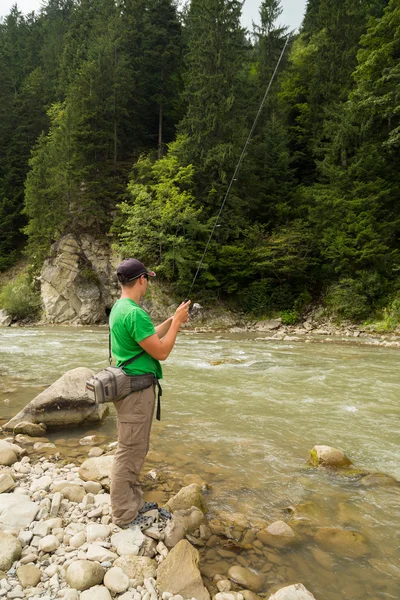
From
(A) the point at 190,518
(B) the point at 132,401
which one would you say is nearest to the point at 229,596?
(A) the point at 190,518

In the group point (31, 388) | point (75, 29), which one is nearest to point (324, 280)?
point (31, 388)

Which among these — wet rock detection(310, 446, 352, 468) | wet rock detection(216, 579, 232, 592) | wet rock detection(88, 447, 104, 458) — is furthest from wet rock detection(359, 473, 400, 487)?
wet rock detection(88, 447, 104, 458)

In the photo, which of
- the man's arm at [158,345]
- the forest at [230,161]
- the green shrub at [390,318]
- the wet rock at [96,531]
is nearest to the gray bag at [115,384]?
the man's arm at [158,345]

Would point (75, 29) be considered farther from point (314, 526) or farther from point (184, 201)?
point (314, 526)

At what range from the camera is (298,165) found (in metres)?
29.5

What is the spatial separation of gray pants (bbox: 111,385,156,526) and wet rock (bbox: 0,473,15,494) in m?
1.10

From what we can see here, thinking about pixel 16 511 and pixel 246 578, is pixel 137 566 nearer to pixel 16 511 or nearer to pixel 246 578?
pixel 246 578

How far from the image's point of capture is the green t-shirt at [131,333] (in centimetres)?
257

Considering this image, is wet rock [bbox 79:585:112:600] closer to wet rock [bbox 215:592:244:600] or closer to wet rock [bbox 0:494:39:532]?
wet rock [bbox 215:592:244:600]

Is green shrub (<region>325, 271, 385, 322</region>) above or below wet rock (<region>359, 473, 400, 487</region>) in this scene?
above

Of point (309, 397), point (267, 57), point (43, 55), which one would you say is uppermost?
point (43, 55)

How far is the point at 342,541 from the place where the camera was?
2.79 m

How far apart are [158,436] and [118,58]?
104ft

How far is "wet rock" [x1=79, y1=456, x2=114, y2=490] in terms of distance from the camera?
11.2 ft
